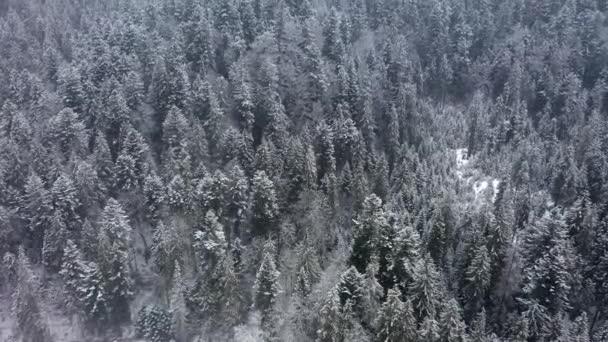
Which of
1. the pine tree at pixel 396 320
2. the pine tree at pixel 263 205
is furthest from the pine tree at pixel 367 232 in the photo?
the pine tree at pixel 263 205

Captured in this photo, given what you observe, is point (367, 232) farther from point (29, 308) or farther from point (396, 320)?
point (29, 308)

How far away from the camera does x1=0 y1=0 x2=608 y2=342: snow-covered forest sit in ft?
201

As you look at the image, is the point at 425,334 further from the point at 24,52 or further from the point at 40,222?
the point at 24,52

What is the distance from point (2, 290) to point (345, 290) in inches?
2090

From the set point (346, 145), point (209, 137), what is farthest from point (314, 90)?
point (209, 137)

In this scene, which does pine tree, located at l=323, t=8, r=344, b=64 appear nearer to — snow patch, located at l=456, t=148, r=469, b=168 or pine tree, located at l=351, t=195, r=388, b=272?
snow patch, located at l=456, t=148, r=469, b=168

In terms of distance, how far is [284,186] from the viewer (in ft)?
241

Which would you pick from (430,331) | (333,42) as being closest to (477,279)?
(430,331)

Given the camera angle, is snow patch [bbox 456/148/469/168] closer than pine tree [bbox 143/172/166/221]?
No

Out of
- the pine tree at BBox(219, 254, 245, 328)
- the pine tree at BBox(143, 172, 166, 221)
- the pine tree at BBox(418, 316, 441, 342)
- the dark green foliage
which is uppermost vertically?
the pine tree at BBox(143, 172, 166, 221)

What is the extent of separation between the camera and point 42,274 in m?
74.7

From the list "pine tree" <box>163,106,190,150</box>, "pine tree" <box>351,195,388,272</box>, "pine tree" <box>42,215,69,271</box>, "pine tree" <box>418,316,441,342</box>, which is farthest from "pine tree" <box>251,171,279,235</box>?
"pine tree" <box>418,316,441,342</box>

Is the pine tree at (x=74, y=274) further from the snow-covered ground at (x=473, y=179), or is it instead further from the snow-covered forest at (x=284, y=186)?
the snow-covered ground at (x=473, y=179)

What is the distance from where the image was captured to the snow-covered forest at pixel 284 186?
2410 inches
